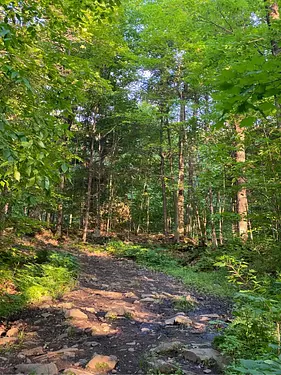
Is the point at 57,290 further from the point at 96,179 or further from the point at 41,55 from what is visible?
the point at 96,179

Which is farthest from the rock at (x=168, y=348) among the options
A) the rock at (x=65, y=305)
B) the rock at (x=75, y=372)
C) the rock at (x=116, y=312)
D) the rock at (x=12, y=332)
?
the rock at (x=65, y=305)

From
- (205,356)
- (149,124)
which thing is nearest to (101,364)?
(205,356)

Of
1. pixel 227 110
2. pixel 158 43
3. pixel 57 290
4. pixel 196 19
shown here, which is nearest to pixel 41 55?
pixel 227 110

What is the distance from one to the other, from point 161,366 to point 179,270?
778 cm

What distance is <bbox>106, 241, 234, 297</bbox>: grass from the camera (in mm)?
7874

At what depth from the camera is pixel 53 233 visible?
15984 mm

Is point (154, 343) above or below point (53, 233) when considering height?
below

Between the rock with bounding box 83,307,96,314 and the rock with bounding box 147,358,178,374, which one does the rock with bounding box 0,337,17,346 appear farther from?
the rock with bounding box 147,358,178,374

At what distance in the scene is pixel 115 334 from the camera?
14.5 ft

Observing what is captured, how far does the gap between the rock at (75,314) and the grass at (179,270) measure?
3414 mm

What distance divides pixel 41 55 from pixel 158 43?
41.8ft

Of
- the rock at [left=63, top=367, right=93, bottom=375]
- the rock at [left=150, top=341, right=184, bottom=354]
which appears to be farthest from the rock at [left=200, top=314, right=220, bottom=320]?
the rock at [left=63, top=367, right=93, bottom=375]

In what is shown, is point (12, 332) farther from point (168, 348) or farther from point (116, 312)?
point (168, 348)

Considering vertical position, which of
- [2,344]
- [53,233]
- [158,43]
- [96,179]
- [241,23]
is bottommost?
[2,344]
